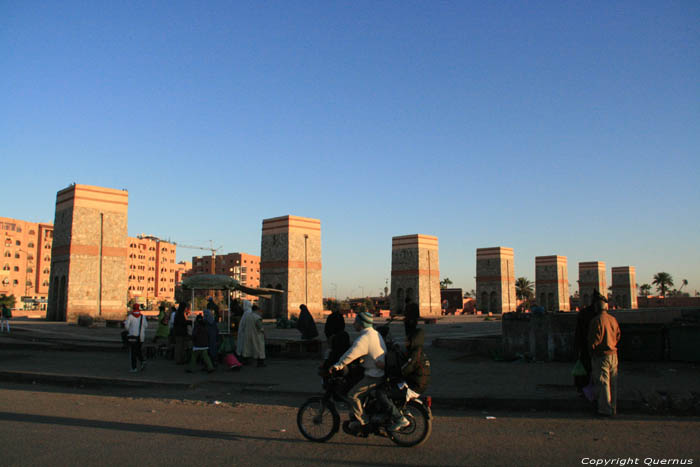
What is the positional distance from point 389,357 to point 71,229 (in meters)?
31.5

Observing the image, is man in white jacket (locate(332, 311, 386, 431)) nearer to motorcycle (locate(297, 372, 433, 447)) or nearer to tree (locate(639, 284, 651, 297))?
motorcycle (locate(297, 372, 433, 447))

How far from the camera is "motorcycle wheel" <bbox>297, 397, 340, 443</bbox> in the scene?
→ 6168 millimetres

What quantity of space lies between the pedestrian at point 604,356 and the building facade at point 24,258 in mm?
114344

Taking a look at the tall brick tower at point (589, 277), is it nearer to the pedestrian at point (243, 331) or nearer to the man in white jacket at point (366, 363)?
the pedestrian at point (243, 331)

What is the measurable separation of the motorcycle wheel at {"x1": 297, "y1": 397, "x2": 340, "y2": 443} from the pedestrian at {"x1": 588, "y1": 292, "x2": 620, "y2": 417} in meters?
3.70

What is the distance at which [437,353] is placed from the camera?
16.0 metres

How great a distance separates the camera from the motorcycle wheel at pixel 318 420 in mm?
6168

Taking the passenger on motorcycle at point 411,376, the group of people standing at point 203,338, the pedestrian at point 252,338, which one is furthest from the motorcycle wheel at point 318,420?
the pedestrian at point 252,338

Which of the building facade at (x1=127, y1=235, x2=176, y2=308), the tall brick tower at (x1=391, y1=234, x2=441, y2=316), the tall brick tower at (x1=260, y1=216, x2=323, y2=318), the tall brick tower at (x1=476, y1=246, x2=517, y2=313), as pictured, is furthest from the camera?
the building facade at (x1=127, y1=235, x2=176, y2=308)

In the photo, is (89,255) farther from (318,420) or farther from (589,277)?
(589,277)

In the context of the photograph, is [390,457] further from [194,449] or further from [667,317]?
[667,317]

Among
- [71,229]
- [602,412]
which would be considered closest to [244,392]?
[602,412]

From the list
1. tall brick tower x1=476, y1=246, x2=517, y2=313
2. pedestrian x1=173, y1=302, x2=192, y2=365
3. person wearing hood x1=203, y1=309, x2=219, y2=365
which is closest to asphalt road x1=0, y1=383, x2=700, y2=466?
person wearing hood x1=203, y1=309, x2=219, y2=365

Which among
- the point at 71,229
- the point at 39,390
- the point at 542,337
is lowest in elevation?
the point at 39,390
